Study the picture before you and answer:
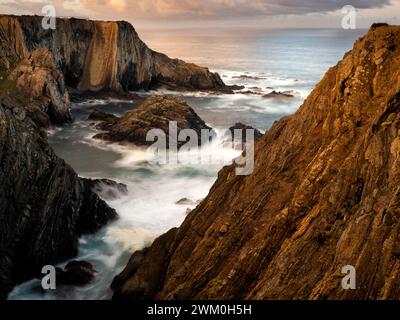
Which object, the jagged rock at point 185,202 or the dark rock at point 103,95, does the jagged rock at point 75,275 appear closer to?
the jagged rock at point 185,202

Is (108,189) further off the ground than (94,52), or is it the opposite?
(94,52)

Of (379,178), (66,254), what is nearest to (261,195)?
(379,178)

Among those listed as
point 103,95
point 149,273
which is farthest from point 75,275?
point 103,95

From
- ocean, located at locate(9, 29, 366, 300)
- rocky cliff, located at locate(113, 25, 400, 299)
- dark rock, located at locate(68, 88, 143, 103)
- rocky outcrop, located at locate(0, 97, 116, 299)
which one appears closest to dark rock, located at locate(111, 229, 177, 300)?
rocky cliff, located at locate(113, 25, 400, 299)

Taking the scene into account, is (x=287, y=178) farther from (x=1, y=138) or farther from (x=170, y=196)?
(x=170, y=196)

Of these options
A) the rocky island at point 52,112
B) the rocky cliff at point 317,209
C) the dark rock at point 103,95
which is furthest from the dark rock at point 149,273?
the dark rock at point 103,95

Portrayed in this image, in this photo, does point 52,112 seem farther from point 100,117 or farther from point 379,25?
A: point 379,25

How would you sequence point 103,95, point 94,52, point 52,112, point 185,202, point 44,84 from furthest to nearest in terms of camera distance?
1. point 94,52
2. point 103,95
3. point 52,112
4. point 44,84
5. point 185,202
